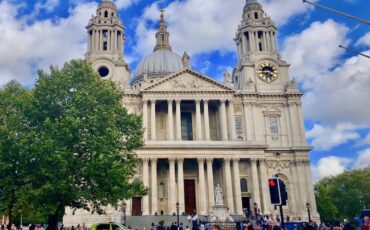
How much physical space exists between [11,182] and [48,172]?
3.43 metres

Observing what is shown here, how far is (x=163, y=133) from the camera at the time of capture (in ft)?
168

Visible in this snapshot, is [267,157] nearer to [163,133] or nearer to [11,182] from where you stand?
[163,133]

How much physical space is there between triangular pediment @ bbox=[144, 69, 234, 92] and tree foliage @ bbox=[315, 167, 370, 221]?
3389 cm

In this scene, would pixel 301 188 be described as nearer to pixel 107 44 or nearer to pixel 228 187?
pixel 228 187

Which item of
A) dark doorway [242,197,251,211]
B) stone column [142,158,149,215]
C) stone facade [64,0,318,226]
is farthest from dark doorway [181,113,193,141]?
dark doorway [242,197,251,211]

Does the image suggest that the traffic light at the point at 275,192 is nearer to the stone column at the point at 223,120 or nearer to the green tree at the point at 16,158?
the green tree at the point at 16,158

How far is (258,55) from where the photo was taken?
185ft

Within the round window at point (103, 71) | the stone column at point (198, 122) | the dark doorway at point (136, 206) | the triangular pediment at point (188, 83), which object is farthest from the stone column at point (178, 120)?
the round window at point (103, 71)

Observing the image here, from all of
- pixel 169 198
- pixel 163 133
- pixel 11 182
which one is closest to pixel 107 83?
pixel 11 182

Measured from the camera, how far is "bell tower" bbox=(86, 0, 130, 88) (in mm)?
53969

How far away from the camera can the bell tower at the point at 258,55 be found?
5472 centimetres

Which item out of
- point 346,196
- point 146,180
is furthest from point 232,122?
point 346,196

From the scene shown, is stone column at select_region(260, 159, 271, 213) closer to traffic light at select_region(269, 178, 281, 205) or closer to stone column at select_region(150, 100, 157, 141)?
stone column at select_region(150, 100, 157, 141)

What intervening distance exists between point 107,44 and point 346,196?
1984 inches
